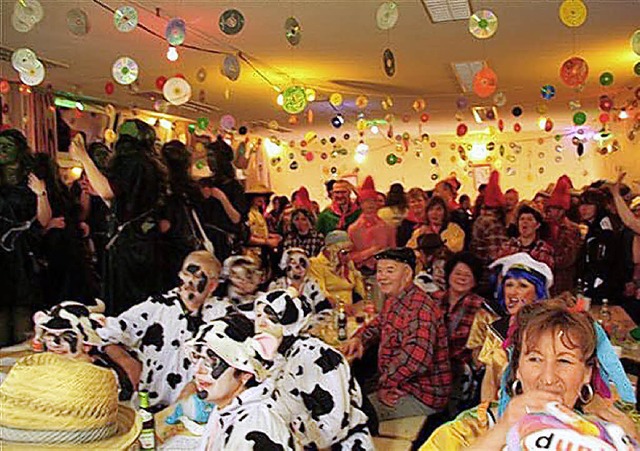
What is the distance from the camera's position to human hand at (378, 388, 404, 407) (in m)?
3.22

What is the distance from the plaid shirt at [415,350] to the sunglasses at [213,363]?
1578 millimetres

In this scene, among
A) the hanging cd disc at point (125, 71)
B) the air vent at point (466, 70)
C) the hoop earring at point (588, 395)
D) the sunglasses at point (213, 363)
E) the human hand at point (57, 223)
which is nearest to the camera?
the hoop earring at point (588, 395)

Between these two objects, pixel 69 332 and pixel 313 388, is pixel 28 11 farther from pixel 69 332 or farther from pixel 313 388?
pixel 313 388

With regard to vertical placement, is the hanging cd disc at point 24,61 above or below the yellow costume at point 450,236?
above

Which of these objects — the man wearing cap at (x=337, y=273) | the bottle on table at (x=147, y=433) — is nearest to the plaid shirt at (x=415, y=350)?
the man wearing cap at (x=337, y=273)

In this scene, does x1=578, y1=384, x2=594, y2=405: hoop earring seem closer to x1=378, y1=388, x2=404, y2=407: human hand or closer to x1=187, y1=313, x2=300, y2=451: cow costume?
x1=187, y1=313, x2=300, y2=451: cow costume

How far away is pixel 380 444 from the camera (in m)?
2.83

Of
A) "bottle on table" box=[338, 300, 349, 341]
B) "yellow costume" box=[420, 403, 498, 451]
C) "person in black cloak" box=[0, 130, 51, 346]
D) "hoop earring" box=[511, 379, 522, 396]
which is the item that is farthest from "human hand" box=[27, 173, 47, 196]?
"hoop earring" box=[511, 379, 522, 396]

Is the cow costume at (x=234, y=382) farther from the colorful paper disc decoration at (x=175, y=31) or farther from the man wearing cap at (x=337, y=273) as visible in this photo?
the man wearing cap at (x=337, y=273)

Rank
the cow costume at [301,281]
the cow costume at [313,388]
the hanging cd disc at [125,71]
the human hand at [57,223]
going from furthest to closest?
the human hand at [57,223] → the cow costume at [301,281] → the hanging cd disc at [125,71] → the cow costume at [313,388]

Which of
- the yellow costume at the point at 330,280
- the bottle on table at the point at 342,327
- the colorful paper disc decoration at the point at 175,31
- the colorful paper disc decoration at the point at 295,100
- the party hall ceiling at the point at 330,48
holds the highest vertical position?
the party hall ceiling at the point at 330,48

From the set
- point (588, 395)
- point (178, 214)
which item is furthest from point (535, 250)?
point (588, 395)

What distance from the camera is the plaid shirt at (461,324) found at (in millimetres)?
3795

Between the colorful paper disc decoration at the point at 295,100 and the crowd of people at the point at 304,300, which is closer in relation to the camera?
the crowd of people at the point at 304,300
